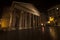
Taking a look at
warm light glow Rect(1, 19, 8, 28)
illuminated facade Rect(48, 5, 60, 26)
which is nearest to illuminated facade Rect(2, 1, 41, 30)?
warm light glow Rect(1, 19, 8, 28)

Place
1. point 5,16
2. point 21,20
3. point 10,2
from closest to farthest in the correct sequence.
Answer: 1. point 21,20
2. point 5,16
3. point 10,2

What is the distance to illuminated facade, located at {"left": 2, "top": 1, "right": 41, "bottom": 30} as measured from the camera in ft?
12.7

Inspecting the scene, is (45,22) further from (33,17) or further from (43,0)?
(43,0)

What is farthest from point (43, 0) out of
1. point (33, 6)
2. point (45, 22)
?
point (45, 22)

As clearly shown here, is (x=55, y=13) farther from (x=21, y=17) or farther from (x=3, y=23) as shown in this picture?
(x=3, y=23)

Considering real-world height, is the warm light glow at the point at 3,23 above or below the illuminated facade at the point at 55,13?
below

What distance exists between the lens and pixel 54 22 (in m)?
4.41

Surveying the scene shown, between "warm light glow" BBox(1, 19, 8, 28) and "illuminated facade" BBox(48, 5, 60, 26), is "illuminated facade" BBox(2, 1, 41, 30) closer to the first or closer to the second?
"warm light glow" BBox(1, 19, 8, 28)

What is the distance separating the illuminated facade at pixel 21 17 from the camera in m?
3.88

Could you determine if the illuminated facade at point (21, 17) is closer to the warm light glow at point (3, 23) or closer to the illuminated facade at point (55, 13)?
the warm light glow at point (3, 23)

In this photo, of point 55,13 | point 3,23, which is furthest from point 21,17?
point 55,13

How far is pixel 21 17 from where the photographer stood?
12.8ft

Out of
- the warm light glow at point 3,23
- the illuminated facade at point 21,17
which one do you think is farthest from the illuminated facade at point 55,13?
the warm light glow at point 3,23

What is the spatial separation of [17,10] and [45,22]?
103 cm
